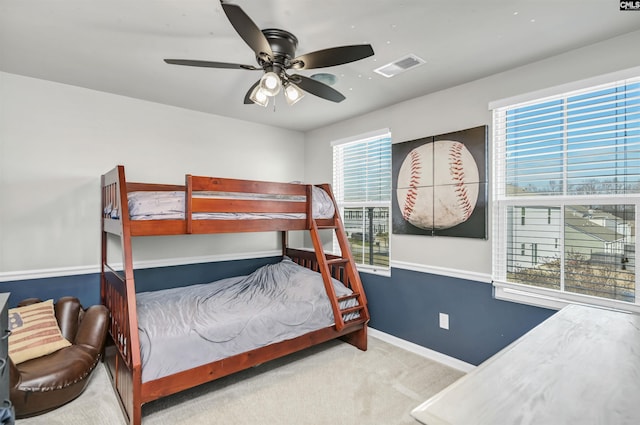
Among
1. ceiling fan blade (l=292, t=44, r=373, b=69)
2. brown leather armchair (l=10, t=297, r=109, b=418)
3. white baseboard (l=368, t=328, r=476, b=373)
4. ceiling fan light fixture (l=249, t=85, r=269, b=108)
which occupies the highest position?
ceiling fan blade (l=292, t=44, r=373, b=69)

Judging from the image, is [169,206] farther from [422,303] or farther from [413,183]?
[422,303]

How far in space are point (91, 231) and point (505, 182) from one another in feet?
12.2

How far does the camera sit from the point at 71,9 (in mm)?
1778

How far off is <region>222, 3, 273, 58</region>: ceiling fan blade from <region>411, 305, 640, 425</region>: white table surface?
1532 mm

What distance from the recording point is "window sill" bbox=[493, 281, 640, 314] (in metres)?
2.06

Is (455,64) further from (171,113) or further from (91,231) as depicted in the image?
(91,231)

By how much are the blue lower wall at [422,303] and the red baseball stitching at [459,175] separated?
0.64 m

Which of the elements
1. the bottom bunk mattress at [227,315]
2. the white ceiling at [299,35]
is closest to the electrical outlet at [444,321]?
the bottom bunk mattress at [227,315]

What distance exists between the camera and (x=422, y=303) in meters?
3.12

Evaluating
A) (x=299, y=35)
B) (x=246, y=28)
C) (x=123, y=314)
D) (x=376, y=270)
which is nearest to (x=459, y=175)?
(x=376, y=270)

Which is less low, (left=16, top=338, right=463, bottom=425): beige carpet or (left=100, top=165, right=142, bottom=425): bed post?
(left=100, top=165, right=142, bottom=425): bed post

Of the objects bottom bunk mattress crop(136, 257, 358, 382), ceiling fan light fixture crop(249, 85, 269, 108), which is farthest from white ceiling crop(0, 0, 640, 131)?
bottom bunk mattress crop(136, 257, 358, 382)

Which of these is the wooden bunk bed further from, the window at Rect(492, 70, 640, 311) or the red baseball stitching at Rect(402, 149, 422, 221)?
the window at Rect(492, 70, 640, 311)

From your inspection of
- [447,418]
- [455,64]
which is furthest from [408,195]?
[447,418]
